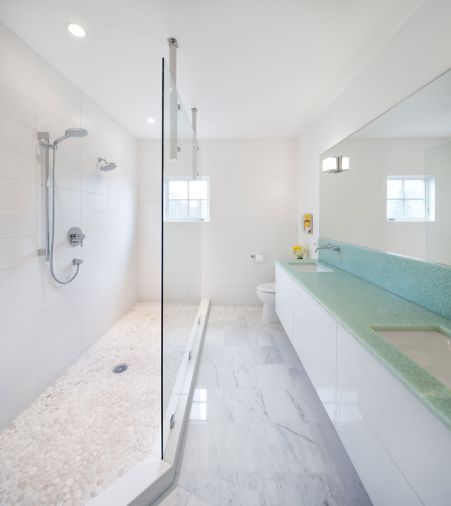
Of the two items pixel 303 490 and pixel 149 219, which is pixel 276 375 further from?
pixel 149 219

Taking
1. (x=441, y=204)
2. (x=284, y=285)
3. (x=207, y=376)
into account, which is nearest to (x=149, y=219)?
(x=284, y=285)

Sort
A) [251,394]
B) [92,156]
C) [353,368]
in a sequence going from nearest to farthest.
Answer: [353,368]
[251,394]
[92,156]

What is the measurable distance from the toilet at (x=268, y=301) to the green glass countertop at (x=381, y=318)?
3.28ft

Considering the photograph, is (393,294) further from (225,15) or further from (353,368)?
(225,15)

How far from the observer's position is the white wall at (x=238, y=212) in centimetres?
358

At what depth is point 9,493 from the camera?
118cm

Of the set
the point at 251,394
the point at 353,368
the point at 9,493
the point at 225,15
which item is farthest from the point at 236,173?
the point at 9,493

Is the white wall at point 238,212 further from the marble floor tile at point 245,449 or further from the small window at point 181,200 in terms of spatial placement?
the marble floor tile at point 245,449

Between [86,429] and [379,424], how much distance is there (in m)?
1.57

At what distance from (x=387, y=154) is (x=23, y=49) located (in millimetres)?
2414

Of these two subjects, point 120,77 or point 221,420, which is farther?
point 120,77

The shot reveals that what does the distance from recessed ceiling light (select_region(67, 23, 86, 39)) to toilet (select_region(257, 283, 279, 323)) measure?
106 inches

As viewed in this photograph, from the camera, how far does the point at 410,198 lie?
4.75ft

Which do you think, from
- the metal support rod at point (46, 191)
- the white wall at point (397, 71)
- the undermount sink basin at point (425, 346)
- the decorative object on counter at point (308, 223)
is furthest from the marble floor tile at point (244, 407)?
the white wall at point (397, 71)
